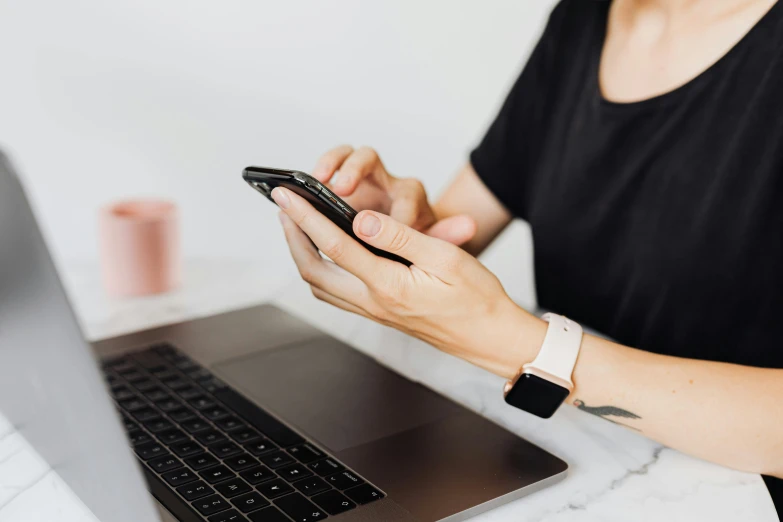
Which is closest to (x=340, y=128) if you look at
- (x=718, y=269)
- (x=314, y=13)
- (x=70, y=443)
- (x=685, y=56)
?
(x=314, y=13)

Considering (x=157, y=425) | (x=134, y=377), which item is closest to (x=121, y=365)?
(x=134, y=377)

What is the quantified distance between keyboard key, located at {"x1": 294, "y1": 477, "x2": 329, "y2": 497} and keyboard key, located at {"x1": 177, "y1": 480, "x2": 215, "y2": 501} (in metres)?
0.07

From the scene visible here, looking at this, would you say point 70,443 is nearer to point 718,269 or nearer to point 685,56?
point 718,269

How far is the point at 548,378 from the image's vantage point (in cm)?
73

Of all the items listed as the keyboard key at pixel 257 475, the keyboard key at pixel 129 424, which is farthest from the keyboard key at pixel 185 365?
the keyboard key at pixel 257 475

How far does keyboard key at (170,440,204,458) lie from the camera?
656 mm

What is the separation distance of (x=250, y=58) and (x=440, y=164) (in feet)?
1.49

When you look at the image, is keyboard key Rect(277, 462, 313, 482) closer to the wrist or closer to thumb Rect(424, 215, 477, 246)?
the wrist

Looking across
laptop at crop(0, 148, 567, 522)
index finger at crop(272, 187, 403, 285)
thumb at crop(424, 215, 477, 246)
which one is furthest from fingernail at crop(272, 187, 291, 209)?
thumb at crop(424, 215, 477, 246)

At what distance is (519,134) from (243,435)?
68 cm

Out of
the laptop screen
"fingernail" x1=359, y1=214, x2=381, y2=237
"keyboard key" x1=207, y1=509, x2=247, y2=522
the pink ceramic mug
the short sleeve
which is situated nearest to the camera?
the laptop screen

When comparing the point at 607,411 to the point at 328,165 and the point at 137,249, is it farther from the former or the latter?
the point at 137,249

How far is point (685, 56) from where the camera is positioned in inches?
39.3

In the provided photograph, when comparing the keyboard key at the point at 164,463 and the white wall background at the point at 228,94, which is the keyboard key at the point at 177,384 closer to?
the keyboard key at the point at 164,463
